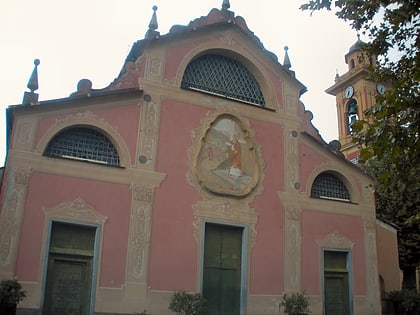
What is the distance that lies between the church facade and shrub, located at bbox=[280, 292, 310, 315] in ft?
1.66

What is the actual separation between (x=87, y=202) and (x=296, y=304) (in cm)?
665

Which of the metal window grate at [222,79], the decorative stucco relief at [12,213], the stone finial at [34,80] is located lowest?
the decorative stucco relief at [12,213]

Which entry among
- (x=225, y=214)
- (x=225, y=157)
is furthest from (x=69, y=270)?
(x=225, y=157)

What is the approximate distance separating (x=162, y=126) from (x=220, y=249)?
4.03m

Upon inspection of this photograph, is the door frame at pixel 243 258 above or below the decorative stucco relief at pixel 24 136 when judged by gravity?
below

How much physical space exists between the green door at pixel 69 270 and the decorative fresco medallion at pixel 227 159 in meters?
3.83

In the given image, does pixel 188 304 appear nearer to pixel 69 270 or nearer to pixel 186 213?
pixel 186 213

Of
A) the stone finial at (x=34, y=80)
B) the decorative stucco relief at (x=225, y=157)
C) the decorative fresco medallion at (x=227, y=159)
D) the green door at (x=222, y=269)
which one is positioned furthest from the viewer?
the decorative fresco medallion at (x=227, y=159)

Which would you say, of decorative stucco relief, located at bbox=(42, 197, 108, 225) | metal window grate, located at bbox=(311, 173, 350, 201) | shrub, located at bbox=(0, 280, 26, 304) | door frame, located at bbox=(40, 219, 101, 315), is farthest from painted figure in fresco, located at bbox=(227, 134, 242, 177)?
shrub, located at bbox=(0, 280, 26, 304)

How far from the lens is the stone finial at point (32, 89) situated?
40.8 feet

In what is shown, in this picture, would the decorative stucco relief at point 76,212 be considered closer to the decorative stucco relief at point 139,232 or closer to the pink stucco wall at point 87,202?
the pink stucco wall at point 87,202

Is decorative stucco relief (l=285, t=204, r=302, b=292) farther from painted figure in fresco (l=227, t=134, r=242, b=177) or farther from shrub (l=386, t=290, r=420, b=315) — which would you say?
shrub (l=386, t=290, r=420, b=315)

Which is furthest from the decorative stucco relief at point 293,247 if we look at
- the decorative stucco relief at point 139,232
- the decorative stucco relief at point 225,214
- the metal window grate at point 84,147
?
the metal window grate at point 84,147

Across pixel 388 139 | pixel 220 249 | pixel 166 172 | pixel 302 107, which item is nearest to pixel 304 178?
pixel 302 107
